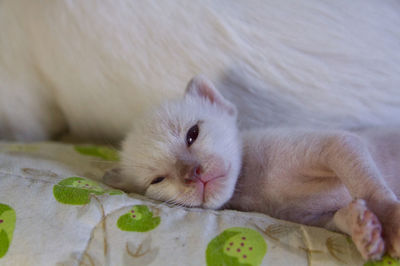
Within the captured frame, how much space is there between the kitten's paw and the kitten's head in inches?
15.8

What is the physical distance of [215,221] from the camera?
0.93m

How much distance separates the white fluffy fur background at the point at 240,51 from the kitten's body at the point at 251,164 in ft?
0.51

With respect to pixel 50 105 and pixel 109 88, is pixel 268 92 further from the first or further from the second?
pixel 50 105

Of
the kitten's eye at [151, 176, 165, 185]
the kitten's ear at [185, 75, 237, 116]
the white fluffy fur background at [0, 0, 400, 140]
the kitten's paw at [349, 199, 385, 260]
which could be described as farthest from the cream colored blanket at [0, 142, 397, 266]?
the white fluffy fur background at [0, 0, 400, 140]

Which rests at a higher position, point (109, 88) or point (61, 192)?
point (109, 88)

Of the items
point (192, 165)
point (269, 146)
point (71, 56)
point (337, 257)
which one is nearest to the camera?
point (337, 257)

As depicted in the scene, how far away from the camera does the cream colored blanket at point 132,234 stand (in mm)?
821

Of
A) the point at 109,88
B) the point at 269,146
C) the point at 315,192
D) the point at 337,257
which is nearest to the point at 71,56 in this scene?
the point at 109,88

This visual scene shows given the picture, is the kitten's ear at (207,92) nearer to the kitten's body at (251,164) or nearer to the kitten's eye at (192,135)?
the kitten's body at (251,164)

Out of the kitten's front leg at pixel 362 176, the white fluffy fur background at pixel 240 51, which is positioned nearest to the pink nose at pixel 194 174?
the kitten's front leg at pixel 362 176

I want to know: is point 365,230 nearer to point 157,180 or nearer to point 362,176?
point 362,176

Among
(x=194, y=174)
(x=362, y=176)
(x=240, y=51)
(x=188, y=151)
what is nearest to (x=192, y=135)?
(x=188, y=151)

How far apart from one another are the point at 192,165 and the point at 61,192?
37 cm

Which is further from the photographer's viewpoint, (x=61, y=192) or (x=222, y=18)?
(x=222, y=18)
